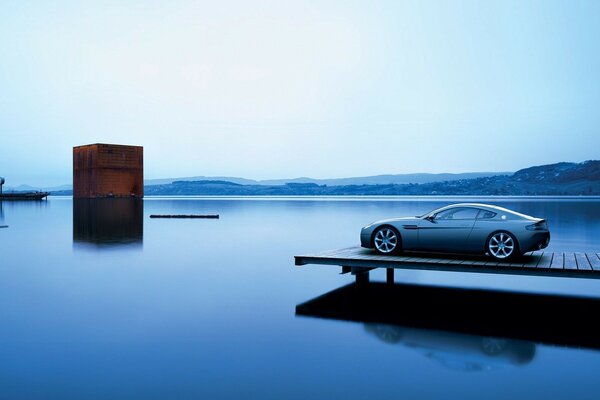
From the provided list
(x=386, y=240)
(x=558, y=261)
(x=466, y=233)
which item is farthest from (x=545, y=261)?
(x=386, y=240)

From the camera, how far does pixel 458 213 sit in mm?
13125

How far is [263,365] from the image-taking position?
306 inches

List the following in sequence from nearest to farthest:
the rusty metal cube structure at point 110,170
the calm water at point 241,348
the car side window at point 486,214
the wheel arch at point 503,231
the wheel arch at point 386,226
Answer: the calm water at point 241,348, the wheel arch at point 503,231, the car side window at point 486,214, the wheel arch at point 386,226, the rusty metal cube structure at point 110,170

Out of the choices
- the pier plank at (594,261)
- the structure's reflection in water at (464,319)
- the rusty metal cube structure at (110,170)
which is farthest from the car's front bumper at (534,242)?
the rusty metal cube structure at (110,170)

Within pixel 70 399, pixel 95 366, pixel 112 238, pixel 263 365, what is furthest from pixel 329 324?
pixel 112 238

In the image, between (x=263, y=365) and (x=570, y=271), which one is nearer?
(x=263, y=365)

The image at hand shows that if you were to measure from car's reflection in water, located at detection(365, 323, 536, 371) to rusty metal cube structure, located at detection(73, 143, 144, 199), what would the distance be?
17267 centimetres

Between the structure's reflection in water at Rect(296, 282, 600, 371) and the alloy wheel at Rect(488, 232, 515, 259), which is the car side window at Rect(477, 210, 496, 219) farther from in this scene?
the structure's reflection in water at Rect(296, 282, 600, 371)

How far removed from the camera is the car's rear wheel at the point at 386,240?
535 inches

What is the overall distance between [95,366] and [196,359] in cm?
142

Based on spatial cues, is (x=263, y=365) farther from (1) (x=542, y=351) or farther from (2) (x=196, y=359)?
(1) (x=542, y=351)

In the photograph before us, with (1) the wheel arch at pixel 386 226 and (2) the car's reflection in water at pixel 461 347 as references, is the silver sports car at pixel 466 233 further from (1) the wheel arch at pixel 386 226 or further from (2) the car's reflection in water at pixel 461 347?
(2) the car's reflection in water at pixel 461 347

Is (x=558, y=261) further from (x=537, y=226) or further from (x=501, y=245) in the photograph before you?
(x=501, y=245)

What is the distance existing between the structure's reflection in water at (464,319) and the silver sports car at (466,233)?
1232 mm
